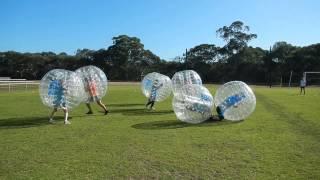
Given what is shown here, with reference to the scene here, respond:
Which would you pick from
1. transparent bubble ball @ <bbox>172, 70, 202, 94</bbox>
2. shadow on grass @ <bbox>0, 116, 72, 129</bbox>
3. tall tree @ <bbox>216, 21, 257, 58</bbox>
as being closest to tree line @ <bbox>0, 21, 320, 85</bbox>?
tall tree @ <bbox>216, 21, 257, 58</bbox>

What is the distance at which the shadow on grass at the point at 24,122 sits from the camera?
1570cm

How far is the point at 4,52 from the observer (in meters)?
86.6

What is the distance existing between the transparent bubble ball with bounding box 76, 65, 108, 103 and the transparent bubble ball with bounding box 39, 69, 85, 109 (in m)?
1.56

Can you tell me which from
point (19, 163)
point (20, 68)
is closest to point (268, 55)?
point (20, 68)

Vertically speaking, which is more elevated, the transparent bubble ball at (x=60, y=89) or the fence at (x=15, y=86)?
the transparent bubble ball at (x=60, y=89)

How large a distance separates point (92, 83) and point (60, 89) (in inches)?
95.1

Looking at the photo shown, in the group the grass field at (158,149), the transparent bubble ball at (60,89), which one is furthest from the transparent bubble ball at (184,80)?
the transparent bubble ball at (60,89)

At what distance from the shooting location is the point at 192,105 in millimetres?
15852

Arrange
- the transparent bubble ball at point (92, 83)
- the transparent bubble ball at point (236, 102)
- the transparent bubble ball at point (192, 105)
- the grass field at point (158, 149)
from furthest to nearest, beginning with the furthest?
the transparent bubble ball at point (92, 83) < the transparent bubble ball at point (236, 102) < the transparent bubble ball at point (192, 105) < the grass field at point (158, 149)

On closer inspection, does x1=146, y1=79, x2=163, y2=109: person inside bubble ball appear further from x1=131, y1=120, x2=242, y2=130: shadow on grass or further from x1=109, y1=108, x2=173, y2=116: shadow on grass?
x1=131, y1=120, x2=242, y2=130: shadow on grass

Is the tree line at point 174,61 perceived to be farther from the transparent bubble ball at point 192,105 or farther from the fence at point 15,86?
the transparent bubble ball at point 192,105

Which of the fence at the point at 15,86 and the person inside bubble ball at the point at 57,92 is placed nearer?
the person inside bubble ball at the point at 57,92

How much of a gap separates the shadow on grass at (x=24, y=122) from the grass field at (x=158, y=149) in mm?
34

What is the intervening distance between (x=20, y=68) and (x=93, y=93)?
2722 inches
